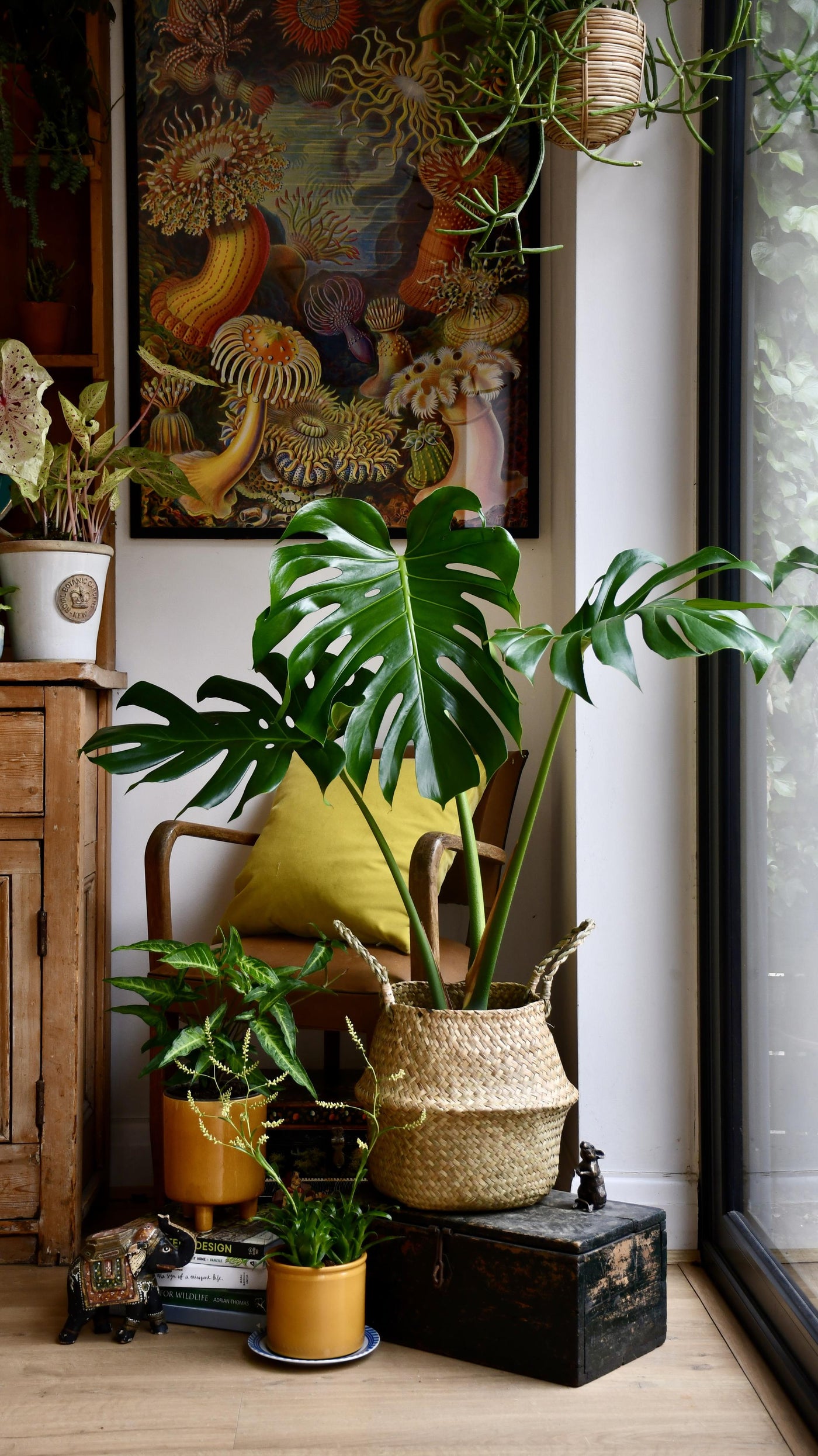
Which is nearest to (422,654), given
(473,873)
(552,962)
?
(473,873)

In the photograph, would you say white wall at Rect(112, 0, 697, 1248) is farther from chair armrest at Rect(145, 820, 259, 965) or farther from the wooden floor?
chair armrest at Rect(145, 820, 259, 965)

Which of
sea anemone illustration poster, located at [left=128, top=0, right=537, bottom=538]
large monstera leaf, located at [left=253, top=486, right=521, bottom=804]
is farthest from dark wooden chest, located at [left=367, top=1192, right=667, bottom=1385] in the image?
sea anemone illustration poster, located at [left=128, top=0, right=537, bottom=538]

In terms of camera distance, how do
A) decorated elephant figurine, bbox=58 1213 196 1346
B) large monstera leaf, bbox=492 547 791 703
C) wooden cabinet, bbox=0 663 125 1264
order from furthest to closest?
wooden cabinet, bbox=0 663 125 1264 < decorated elephant figurine, bbox=58 1213 196 1346 < large monstera leaf, bbox=492 547 791 703

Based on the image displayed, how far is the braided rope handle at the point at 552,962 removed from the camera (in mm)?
1811

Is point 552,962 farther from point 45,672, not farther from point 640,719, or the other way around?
point 45,672

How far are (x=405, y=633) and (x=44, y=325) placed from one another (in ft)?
4.62

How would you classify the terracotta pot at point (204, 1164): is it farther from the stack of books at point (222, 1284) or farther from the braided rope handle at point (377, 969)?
the braided rope handle at point (377, 969)

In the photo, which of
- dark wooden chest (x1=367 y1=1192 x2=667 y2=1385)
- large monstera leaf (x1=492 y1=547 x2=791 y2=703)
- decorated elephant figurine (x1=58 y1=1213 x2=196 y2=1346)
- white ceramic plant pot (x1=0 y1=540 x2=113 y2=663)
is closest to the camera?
large monstera leaf (x1=492 y1=547 x2=791 y2=703)

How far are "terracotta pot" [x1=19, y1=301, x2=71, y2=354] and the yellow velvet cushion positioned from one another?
3.51 ft

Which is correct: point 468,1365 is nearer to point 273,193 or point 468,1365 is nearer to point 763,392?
point 763,392

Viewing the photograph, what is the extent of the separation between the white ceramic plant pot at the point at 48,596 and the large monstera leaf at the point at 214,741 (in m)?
0.43

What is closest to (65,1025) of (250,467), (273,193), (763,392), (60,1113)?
(60,1113)

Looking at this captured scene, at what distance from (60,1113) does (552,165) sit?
2.15 m

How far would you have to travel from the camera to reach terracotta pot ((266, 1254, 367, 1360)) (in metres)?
1.64
